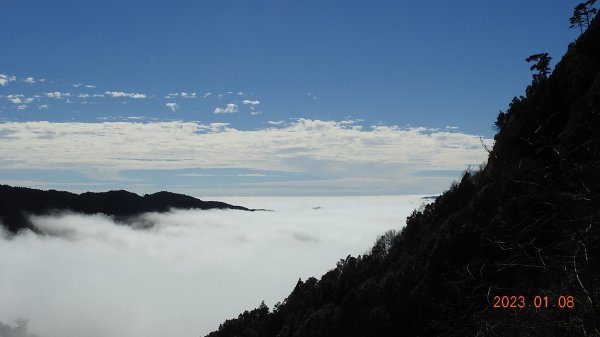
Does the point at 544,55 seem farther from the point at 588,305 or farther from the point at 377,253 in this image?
the point at 588,305

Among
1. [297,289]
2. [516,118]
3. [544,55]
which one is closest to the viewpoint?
[516,118]

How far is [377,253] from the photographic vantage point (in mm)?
74125

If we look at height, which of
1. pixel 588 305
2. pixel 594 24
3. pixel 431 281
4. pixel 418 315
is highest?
pixel 594 24

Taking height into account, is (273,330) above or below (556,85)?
below

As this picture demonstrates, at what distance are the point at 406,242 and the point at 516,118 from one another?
19.2 m

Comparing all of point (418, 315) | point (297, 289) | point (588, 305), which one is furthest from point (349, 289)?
point (588, 305)

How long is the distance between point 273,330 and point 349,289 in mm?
19697

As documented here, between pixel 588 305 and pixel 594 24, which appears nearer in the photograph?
pixel 588 305

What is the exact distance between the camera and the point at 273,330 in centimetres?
7056

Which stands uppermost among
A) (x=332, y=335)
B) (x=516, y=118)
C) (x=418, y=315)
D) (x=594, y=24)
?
(x=594, y=24)

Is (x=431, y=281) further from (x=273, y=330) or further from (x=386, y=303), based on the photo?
(x=273, y=330)

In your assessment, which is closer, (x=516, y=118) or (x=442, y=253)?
(x=442, y=253)

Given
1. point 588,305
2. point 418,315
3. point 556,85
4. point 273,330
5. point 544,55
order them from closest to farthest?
point 588,305 → point 418,315 → point 556,85 → point 544,55 → point 273,330

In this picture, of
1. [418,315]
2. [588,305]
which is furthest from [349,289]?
[588,305]
